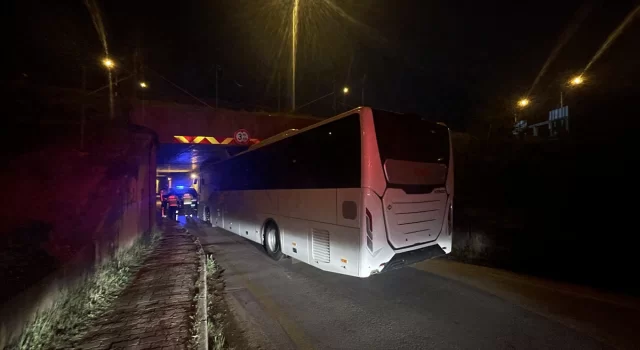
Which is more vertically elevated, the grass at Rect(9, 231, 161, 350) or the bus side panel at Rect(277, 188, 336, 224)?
the bus side panel at Rect(277, 188, 336, 224)

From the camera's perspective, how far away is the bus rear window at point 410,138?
5020 millimetres

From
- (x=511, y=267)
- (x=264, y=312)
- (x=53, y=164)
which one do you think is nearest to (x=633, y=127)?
(x=511, y=267)

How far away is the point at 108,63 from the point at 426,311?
56.4 ft

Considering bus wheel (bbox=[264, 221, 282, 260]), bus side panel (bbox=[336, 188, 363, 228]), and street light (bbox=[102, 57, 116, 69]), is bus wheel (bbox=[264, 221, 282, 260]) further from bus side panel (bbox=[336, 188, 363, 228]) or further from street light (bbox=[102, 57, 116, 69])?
street light (bbox=[102, 57, 116, 69])

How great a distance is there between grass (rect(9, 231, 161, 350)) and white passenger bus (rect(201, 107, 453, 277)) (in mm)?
3630

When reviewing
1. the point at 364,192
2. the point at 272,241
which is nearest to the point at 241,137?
the point at 272,241

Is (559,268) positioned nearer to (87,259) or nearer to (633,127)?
(633,127)

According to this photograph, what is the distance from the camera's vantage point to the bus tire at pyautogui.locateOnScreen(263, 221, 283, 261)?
7685 mm

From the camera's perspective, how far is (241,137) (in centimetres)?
1148

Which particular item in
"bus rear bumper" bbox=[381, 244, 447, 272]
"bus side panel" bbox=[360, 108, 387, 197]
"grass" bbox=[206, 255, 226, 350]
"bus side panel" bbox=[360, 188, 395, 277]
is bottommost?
"grass" bbox=[206, 255, 226, 350]

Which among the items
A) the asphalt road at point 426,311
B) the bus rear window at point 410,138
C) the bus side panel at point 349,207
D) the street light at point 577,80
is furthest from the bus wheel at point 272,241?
the street light at point 577,80

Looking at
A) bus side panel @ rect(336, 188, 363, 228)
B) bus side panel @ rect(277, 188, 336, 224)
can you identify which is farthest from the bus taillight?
bus side panel @ rect(277, 188, 336, 224)

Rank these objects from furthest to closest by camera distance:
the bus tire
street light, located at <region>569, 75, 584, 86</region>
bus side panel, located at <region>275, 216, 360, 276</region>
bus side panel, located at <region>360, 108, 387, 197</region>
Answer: street light, located at <region>569, 75, 584, 86</region>, the bus tire, bus side panel, located at <region>275, 216, 360, 276</region>, bus side panel, located at <region>360, 108, 387, 197</region>

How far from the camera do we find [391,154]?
507cm
